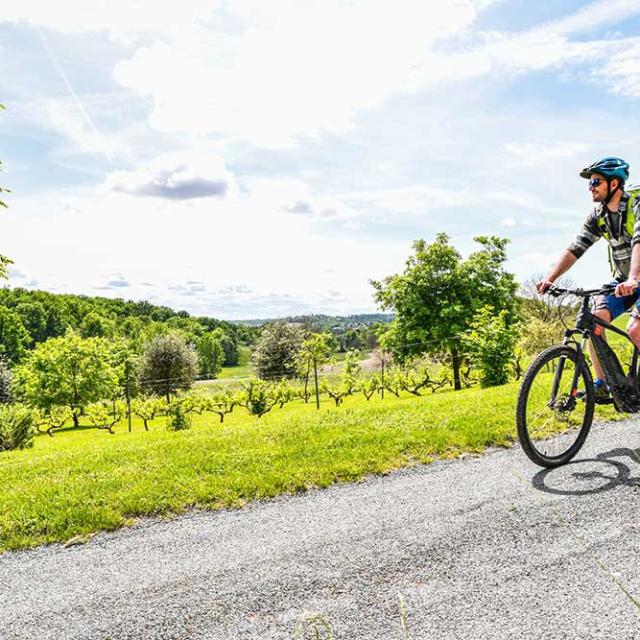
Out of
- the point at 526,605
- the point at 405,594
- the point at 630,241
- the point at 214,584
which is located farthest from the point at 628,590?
the point at 630,241

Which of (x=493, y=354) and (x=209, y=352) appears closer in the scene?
(x=493, y=354)

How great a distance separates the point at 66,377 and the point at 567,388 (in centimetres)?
5578

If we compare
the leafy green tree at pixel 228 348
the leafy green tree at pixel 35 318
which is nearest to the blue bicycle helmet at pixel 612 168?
the leafy green tree at pixel 35 318

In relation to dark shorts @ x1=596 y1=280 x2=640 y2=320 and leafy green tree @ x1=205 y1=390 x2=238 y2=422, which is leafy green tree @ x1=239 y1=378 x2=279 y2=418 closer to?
leafy green tree @ x1=205 y1=390 x2=238 y2=422

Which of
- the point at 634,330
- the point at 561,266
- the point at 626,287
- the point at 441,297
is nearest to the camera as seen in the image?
the point at 626,287

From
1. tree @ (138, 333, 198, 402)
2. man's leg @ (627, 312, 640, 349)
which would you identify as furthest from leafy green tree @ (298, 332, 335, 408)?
man's leg @ (627, 312, 640, 349)

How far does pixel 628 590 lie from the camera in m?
2.94

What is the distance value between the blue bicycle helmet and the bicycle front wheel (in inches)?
68.1

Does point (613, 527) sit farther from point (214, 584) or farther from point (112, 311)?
point (112, 311)

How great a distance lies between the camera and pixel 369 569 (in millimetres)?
3320

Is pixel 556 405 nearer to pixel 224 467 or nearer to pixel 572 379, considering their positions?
pixel 572 379

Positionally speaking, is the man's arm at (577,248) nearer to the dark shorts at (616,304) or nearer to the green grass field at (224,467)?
the dark shorts at (616,304)

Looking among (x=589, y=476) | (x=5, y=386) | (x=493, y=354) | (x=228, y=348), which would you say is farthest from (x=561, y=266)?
(x=228, y=348)

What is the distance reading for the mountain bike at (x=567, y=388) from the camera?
496 centimetres
